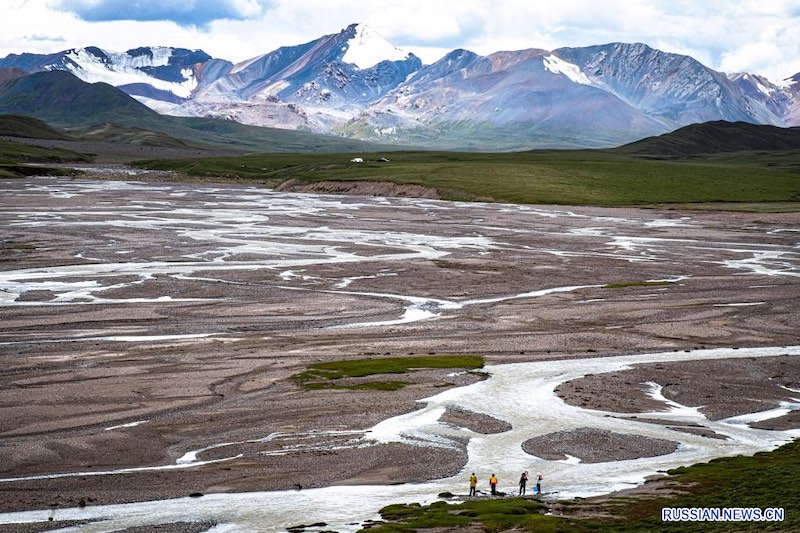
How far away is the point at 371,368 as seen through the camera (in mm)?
54906

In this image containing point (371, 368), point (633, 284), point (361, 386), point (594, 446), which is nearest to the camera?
point (594, 446)

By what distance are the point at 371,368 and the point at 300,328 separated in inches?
488

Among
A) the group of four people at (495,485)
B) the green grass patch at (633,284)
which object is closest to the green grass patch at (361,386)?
the group of four people at (495,485)

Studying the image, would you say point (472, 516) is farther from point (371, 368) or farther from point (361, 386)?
point (371, 368)

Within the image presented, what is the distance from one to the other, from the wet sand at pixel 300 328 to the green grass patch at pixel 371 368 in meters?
1.01

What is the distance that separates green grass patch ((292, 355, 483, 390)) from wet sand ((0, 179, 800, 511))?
1007 mm

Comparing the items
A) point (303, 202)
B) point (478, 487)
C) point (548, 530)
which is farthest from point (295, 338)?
point (303, 202)

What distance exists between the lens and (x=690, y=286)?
86688 mm

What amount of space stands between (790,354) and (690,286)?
26093 mm

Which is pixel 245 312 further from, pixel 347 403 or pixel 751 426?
pixel 751 426

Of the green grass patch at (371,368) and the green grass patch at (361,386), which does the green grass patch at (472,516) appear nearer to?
the green grass patch at (361,386)

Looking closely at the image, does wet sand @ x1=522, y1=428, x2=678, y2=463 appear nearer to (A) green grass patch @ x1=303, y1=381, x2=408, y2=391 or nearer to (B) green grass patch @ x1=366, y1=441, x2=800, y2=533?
(B) green grass patch @ x1=366, y1=441, x2=800, y2=533

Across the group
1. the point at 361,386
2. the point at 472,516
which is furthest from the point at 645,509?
the point at 361,386

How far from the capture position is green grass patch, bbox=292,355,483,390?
51.8m
